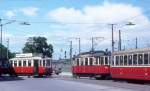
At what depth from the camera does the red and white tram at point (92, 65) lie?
45250mm

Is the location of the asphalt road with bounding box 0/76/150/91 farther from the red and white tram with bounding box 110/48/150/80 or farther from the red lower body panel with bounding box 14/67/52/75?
the red lower body panel with bounding box 14/67/52/75

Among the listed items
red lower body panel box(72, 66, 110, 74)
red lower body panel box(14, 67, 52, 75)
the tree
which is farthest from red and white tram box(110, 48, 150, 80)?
the tree

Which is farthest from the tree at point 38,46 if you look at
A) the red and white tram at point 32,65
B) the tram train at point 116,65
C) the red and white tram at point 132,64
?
the red and white tram at point 132,64

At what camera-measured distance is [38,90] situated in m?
27.3

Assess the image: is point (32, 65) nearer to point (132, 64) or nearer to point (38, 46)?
point (132, 64)

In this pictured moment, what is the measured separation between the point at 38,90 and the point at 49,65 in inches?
1129

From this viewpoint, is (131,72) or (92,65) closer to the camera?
(131,72)

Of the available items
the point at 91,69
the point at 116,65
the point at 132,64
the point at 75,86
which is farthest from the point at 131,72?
the point at 91,69

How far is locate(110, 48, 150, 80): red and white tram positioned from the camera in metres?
33.3

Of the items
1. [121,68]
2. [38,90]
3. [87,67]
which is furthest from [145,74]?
[87,67]

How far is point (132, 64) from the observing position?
35906 millimetres

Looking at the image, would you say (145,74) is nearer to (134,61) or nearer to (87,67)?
(134,61)

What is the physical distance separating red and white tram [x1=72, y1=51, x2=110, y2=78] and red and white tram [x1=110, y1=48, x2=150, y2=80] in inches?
152

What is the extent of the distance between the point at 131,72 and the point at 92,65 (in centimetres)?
1163
